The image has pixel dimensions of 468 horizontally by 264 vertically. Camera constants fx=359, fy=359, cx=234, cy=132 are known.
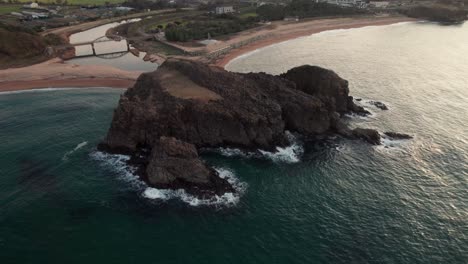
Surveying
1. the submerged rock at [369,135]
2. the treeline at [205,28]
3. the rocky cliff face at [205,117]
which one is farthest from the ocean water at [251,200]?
the treeline at [205,28]

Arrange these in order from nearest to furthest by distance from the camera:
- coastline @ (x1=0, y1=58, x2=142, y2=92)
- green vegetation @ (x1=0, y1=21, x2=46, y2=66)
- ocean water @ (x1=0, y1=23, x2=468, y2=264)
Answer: ocean water @ (x1=0, y1=23, x2=468, y2=264)
coastline @ (x1=0, y1=58, x2=142, y2=92)
green vegetation @ (x1=0, y1=21, x2=46, y2=66)

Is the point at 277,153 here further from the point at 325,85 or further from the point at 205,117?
the point at 325,85

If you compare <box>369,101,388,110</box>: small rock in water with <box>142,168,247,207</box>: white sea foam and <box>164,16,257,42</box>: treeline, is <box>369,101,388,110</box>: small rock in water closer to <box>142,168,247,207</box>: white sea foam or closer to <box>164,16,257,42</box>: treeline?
<box>142,168,247,207</box>: white sea foam

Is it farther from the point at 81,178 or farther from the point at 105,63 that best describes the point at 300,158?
the point at 105,63

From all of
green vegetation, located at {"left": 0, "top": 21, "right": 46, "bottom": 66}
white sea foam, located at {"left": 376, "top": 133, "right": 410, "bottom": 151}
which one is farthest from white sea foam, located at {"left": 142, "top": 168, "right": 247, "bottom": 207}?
green vegetation, located at {"left": 0, "top": 21, "right": 46, "bottom": 66}

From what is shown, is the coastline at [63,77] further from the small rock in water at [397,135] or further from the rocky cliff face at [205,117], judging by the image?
the small rock in water at [397,135]

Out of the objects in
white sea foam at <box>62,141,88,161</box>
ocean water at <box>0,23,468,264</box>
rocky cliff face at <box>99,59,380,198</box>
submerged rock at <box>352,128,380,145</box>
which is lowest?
ocean water at <box>0,23,468,264</box>
